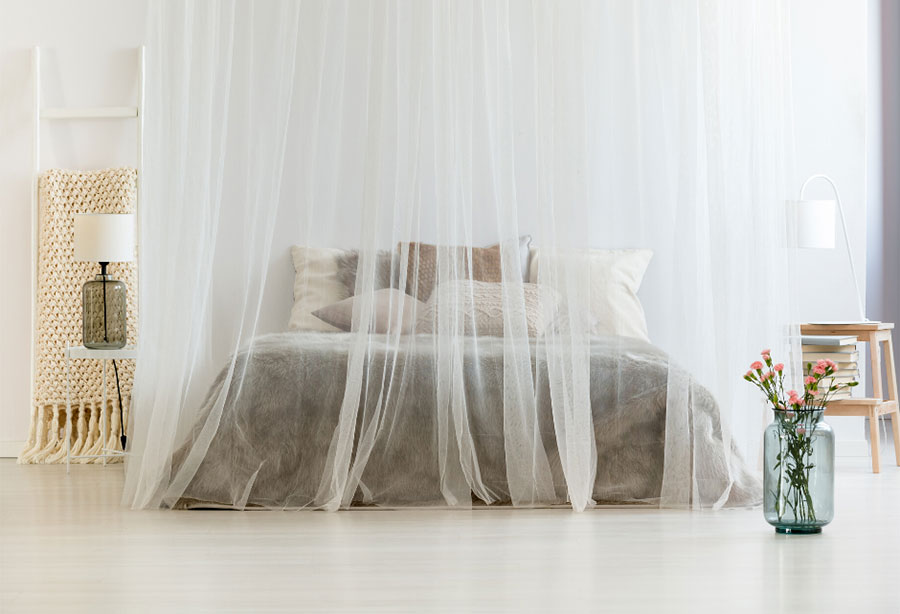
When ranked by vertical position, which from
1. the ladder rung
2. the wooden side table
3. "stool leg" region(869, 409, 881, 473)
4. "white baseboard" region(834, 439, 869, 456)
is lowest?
"white baseboard" region(834, 439, 869, 456)

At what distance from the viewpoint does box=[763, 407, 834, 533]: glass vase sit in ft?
9.88

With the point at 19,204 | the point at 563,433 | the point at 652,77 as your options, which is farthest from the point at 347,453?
the point at 19,204

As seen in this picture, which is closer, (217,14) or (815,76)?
(217,14)

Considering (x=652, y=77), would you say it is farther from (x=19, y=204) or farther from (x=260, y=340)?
(x=19, y=204)

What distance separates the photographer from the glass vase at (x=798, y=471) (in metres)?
3.01

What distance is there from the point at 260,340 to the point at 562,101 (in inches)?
47.4

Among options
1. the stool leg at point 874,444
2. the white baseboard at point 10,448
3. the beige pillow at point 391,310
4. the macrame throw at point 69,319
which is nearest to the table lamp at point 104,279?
the macrame throw at point 69,319

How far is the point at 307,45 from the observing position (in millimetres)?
3408

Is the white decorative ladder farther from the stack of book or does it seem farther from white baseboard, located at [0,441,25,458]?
the stack of book

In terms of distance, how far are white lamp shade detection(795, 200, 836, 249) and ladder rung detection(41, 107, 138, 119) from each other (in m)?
2.98

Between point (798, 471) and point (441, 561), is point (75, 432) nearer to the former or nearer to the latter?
point (441, 561)

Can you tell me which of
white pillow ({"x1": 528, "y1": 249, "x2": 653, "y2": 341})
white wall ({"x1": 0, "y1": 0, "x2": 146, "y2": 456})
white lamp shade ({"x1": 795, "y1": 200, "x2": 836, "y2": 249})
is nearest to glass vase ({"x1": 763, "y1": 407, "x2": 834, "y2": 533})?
white pillow ({"x1": 528, "y1": 249, "x2": 653, "y2": 341})

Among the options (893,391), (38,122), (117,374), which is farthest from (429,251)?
(38,122)

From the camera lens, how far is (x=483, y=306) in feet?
11.4
